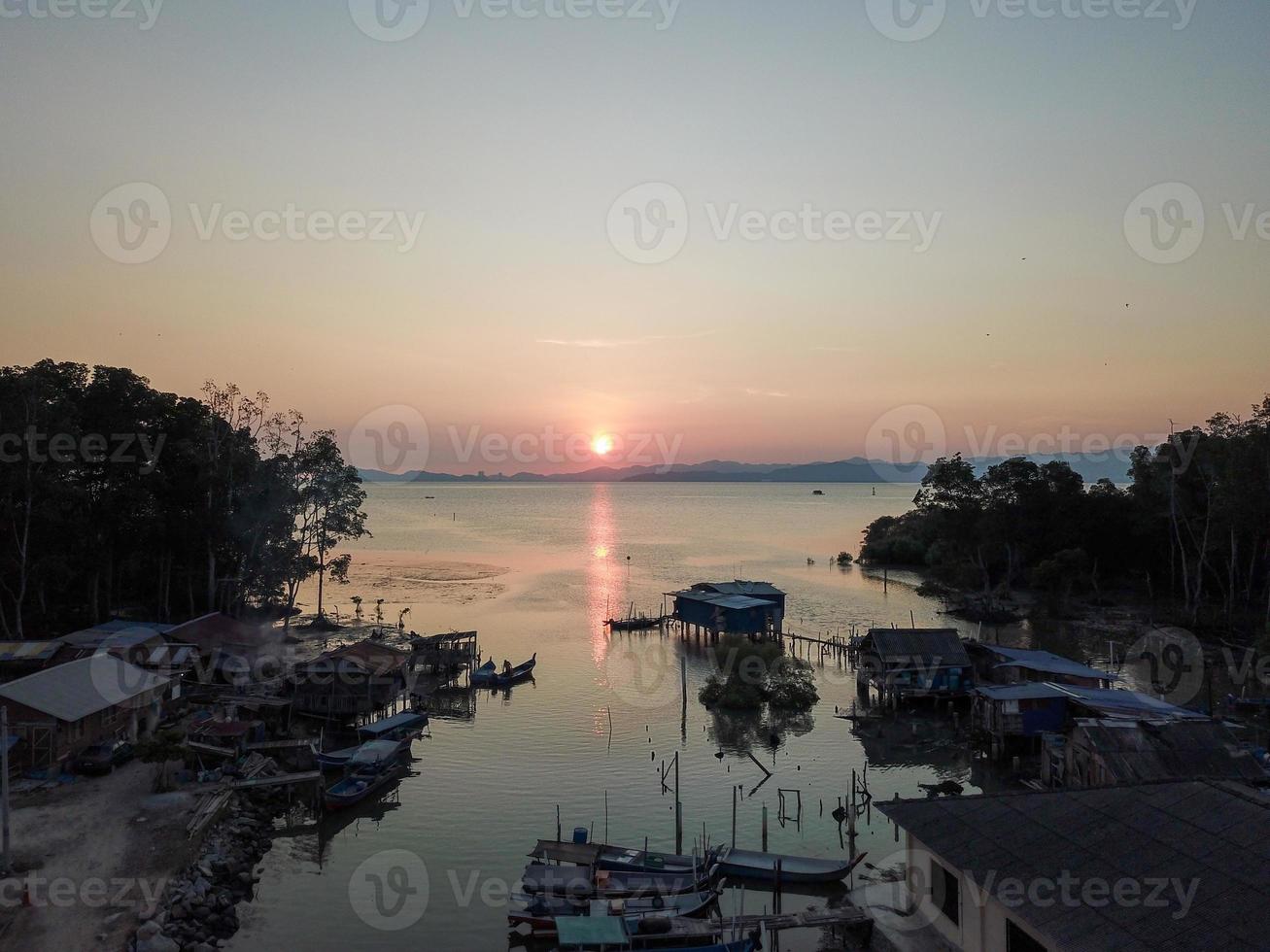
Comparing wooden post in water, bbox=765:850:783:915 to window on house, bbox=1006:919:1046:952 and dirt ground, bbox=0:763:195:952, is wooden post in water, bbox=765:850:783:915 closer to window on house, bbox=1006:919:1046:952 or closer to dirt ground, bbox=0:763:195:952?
window on house, bbox=1006:919:1046:952

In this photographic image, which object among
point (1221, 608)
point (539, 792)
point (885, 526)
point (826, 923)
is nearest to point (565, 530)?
point (885, 526)

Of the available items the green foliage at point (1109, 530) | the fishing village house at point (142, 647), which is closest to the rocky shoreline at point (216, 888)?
the fishing village house at point (142, 647)

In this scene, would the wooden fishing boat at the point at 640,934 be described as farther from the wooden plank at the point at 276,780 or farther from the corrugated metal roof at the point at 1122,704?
the corrugated metal roof at the point at 1122,704

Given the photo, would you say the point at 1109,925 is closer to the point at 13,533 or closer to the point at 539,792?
the point at 539,792

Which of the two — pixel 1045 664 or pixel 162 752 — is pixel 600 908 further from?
pixel 1045 664

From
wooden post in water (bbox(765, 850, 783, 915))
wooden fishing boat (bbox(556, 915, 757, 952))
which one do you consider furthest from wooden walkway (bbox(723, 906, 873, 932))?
wooden post in water (bbox(765, 850, 783, 915))
